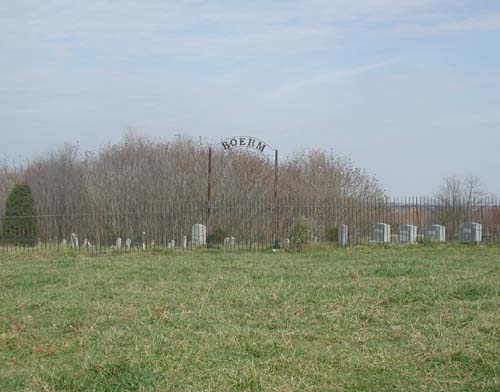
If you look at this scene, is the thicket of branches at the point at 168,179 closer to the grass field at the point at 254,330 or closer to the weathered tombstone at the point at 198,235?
the weathered tombstone at the point at 198,235

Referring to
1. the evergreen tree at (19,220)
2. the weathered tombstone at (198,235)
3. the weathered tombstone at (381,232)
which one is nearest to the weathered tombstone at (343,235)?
the weathered tombstone at (381,232)

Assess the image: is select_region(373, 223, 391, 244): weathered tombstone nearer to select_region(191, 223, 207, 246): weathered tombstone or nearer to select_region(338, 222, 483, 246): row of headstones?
select_region(338, 222, 483, 246): row of headstones

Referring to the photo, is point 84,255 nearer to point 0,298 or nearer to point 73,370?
point 0,298

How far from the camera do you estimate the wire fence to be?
2205cm

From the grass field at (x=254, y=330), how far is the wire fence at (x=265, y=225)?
32.8ft

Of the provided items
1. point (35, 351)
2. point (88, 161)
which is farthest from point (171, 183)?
point (35, 351)

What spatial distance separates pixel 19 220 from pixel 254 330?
61.5 ft

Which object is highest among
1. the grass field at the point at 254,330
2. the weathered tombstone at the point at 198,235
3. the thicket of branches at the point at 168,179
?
the thicket of branches at the point at 168,179

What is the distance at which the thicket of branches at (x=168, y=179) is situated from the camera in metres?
31.5

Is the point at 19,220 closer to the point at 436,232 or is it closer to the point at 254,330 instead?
the point at 436,232

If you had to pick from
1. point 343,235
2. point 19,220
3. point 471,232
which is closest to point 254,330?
point 343,235

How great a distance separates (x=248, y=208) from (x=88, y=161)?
14239mm

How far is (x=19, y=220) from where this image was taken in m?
24.0

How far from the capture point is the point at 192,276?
38.2 feet
